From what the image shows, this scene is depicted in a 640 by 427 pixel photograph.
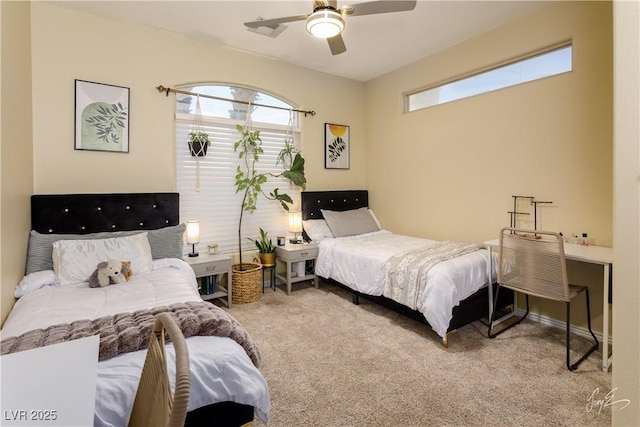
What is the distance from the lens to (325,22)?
7.20 feet

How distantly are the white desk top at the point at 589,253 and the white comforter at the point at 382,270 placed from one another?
2.08ft

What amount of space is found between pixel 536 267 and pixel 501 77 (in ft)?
6.90

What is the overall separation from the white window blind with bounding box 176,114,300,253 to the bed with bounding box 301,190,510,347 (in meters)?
0.58

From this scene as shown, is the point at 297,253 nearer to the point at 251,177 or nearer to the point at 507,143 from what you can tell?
the point at 251,177

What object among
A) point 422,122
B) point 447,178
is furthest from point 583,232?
point 422,122

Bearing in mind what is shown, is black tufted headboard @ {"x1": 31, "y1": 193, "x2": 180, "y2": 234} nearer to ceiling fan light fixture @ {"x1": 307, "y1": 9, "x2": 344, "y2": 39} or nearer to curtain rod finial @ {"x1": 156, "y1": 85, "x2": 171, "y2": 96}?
curtain rod finial @ {"x1": 156, "y1": 85, "x2": 171, "y2": 96}

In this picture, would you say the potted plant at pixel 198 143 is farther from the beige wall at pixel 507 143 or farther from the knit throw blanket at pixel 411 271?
the beige wall at pixel 507 143

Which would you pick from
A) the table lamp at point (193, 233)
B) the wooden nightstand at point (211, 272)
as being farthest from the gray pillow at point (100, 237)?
the wooden nightstand at point (211, 272)

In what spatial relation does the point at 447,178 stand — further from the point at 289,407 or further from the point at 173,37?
the point at 173,37

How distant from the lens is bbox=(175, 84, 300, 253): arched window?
3.49 metres

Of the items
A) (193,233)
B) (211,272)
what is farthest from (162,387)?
(193,233)

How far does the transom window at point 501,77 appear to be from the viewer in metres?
2.90

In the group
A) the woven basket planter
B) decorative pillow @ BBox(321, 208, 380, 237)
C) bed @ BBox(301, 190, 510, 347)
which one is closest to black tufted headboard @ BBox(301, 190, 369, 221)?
bed @ BBox(301, 190, 510, 347)

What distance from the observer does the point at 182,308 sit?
1684 millimetres
